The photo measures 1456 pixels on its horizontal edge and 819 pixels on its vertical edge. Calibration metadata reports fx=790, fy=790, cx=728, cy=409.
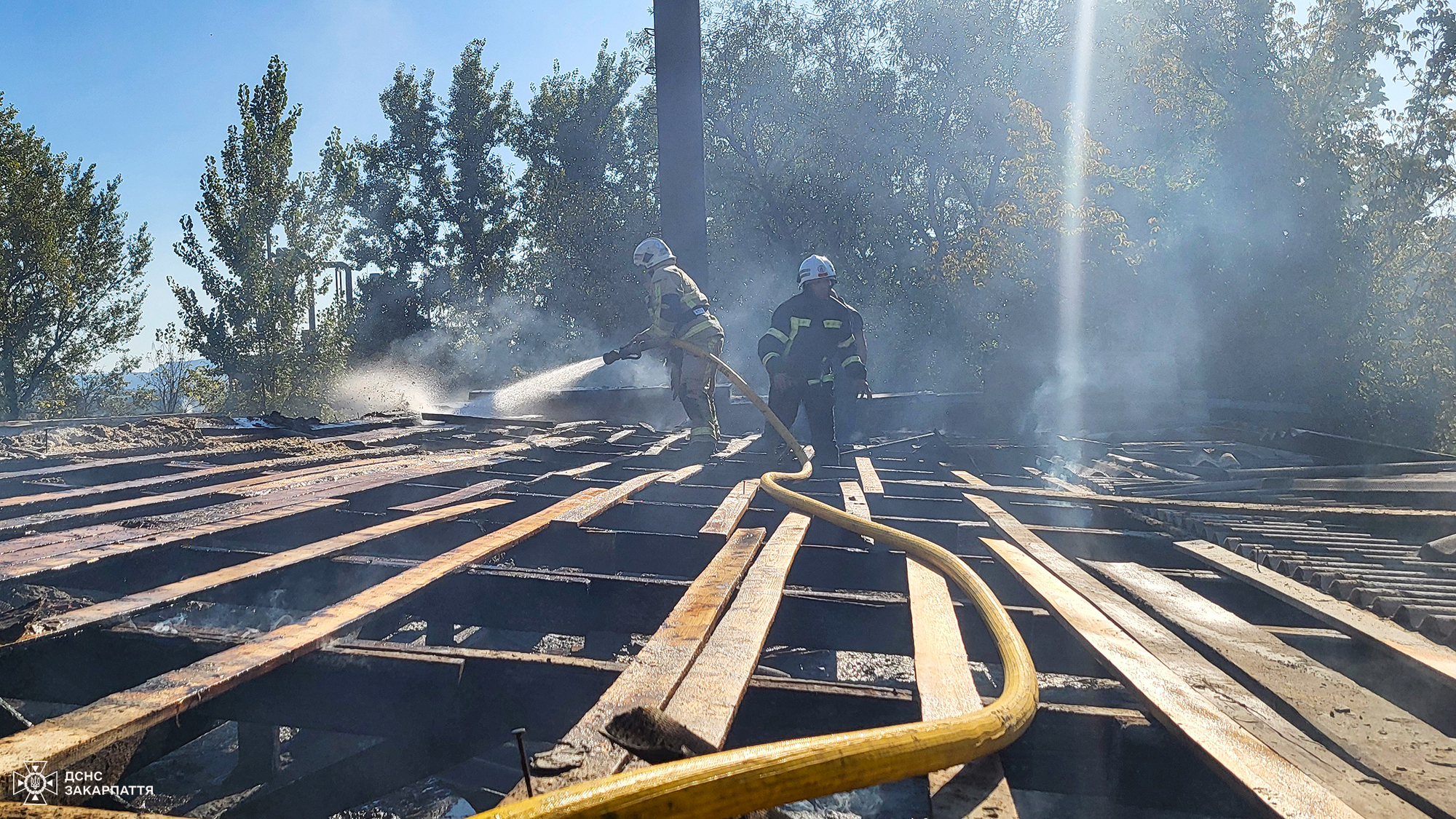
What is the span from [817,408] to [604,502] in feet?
10.3

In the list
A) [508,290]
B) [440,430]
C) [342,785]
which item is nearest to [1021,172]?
[440,430]

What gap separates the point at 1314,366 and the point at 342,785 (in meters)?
20.1

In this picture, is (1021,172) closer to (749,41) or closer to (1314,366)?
(1314,366)

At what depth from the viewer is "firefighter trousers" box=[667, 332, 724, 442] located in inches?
278

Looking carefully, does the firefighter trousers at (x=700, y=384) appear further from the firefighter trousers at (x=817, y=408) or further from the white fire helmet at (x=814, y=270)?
the white fire helmet at (x=814, y=270)

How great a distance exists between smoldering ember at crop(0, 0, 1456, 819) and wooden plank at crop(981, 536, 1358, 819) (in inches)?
0.5

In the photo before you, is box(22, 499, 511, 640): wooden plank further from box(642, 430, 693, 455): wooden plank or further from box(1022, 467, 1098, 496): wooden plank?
box(1022, 467, 1098, 496): wooden plank

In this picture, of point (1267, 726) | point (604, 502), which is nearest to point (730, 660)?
point (1267, 726)

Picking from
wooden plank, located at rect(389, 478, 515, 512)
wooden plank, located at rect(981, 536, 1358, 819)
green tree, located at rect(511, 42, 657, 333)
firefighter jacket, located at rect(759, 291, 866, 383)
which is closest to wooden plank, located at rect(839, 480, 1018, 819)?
wooden plank, located at rect(981, 536, 1358, 819)

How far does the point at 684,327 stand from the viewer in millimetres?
7078

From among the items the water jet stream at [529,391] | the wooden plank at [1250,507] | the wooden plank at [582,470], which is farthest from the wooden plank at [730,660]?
the water jet stream at [529,391]

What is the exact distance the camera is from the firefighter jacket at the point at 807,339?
6.74 meters

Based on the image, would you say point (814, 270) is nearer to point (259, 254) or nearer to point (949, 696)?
point (949, 696)

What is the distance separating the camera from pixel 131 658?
206 cm
